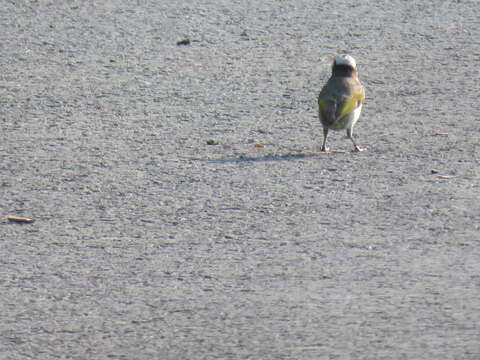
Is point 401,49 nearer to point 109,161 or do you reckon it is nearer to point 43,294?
point 109,161

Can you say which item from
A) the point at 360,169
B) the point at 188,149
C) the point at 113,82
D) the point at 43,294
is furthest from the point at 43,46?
the point at 43,294

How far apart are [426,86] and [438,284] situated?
4279 mm

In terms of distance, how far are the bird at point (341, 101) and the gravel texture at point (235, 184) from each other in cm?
21

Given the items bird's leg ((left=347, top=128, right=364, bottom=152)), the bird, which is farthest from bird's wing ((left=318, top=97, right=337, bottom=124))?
bird's leg ((left=347, top=128, right=364, bottom=152))

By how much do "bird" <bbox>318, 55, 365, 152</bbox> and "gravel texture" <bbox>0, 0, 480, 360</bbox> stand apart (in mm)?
207

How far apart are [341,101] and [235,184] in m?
1.38

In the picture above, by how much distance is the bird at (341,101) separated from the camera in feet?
25.9

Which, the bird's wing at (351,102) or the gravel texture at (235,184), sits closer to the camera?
the gravel texture at (235,184)

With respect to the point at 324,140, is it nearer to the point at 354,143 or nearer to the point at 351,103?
the point at 354,143

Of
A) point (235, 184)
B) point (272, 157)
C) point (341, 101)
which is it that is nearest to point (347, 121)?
point (341, 101)

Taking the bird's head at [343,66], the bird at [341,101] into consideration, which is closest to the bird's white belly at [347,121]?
the bird at [341,101]

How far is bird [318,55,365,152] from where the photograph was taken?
25.9 feet

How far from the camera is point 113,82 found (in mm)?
9680

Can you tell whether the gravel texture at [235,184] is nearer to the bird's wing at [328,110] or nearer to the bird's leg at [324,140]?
the bird's leg at [324,140]
